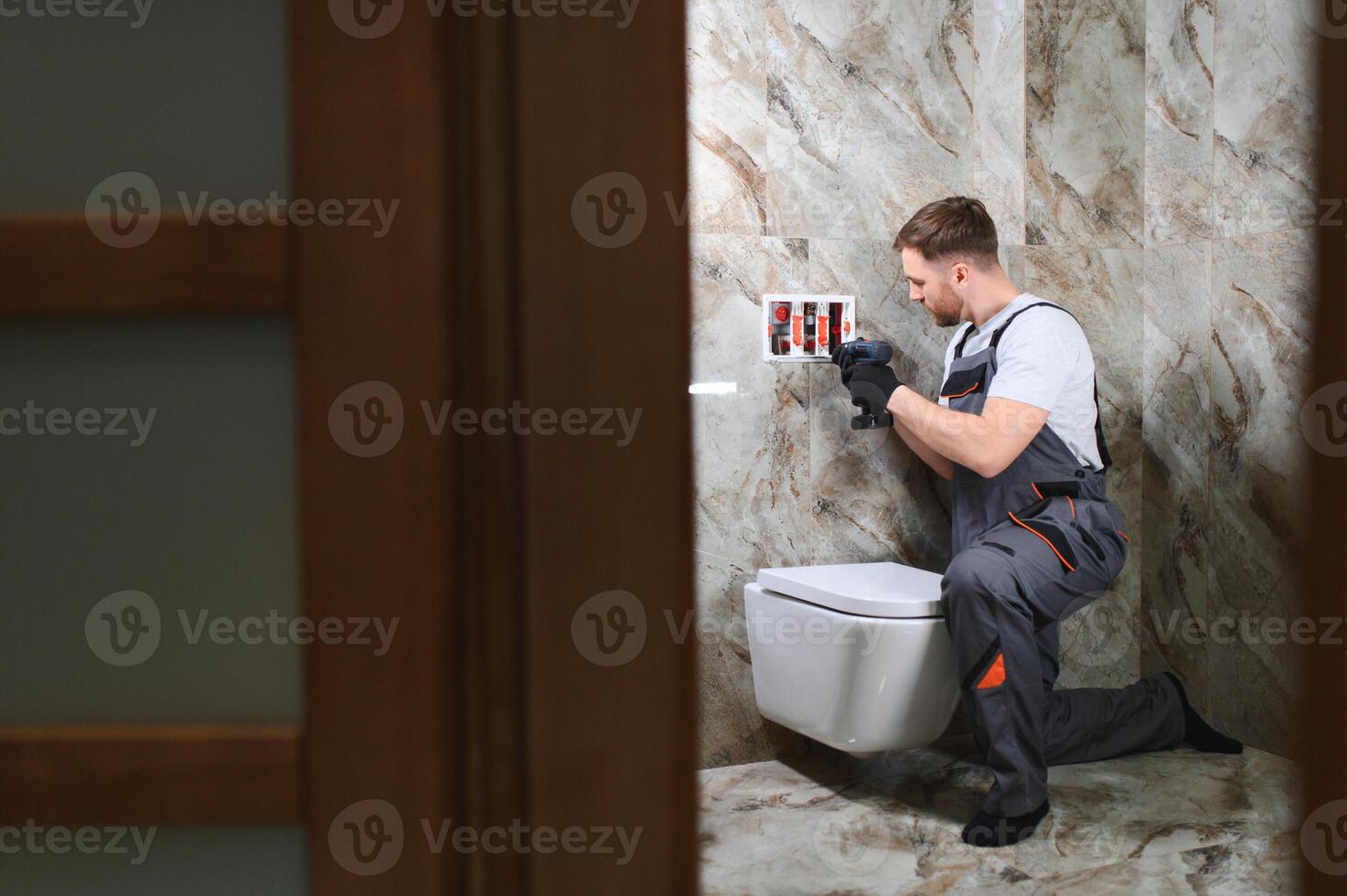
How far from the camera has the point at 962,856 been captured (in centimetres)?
184

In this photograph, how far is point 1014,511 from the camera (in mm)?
2176

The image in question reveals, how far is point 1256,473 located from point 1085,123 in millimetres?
970

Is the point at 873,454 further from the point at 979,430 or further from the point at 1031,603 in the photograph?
the point at 1031,603

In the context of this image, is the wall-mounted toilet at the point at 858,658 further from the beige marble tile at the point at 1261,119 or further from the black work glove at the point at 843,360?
the beige marble tile at the point at 1261,119

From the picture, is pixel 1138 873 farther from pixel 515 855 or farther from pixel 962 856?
pixel 515 855

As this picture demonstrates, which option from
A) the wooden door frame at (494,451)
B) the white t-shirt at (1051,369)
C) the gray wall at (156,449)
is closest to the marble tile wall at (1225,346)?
the white t-shirt at (1051,369)

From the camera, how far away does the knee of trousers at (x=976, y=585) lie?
193 centimetres

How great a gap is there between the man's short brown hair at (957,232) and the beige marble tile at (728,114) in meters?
0.37

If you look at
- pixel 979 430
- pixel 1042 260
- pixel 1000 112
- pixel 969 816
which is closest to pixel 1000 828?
pixel 969 816

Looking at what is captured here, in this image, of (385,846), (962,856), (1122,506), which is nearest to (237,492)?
(385,846)

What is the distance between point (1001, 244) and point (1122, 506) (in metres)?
0.76

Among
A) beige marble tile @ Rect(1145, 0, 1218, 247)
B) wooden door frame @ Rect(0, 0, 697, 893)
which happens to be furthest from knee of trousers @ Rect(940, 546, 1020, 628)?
wooden door frame @ Rect(0, 0, 697, 893)

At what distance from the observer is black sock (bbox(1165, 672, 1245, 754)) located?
2344mm

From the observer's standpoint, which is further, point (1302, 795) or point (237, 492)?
point (237, 492)
